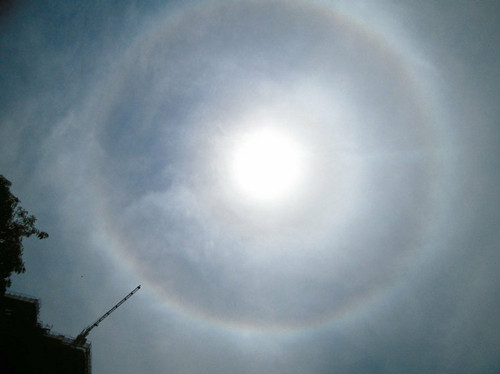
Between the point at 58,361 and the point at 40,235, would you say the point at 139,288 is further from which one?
the point at 40,235

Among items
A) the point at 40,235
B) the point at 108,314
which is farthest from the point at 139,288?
the point at 40,235

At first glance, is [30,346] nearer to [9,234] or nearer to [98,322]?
[9,234]

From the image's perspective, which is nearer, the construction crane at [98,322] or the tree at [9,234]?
the tree at [9,234]

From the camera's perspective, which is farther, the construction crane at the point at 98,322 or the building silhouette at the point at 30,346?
the construction crane at the point at 98,322

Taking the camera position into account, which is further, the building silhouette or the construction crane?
the construction crane

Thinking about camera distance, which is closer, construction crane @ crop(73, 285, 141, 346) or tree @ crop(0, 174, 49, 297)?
tree @ crop(0, 174, 49, 297)
